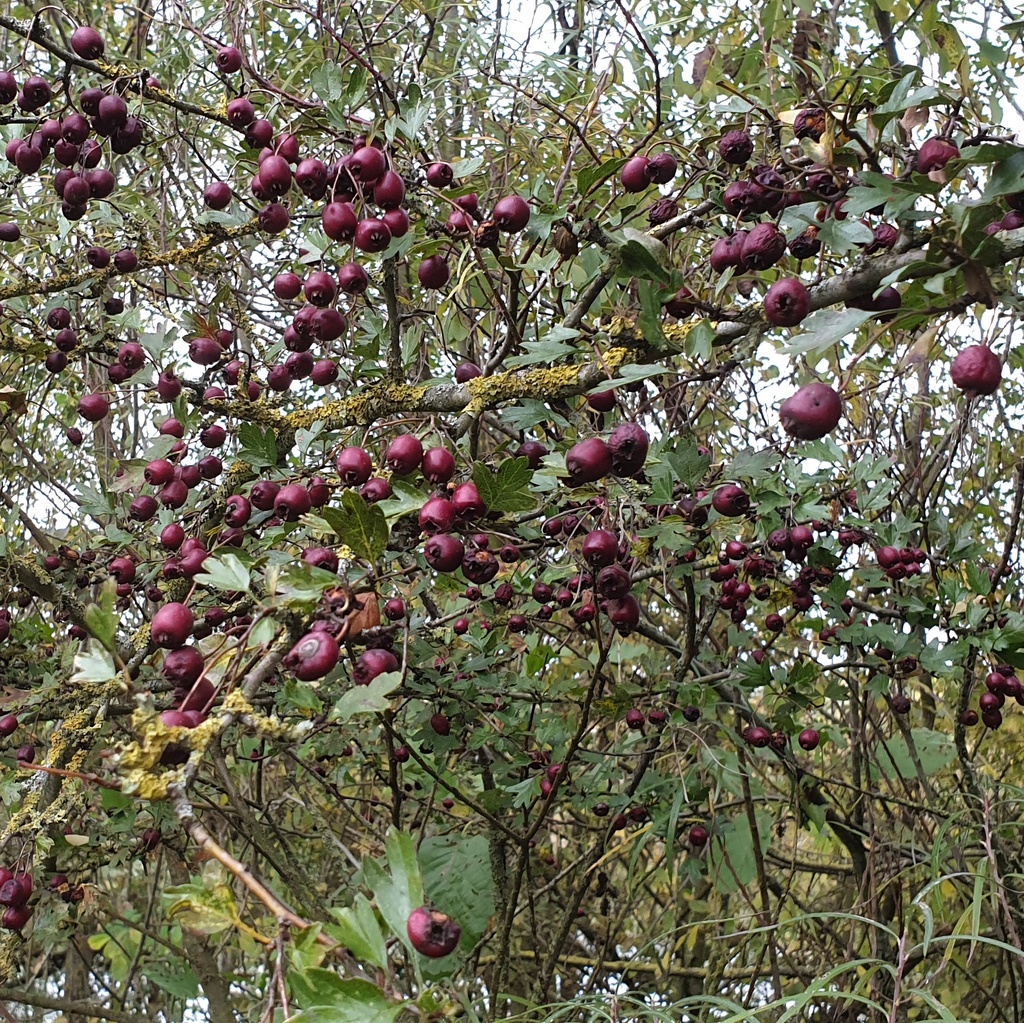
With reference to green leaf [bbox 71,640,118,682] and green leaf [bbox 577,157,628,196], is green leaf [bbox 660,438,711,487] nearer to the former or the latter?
green leaf [bbox 577,157,628,196]

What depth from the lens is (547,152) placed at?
7.79 ft

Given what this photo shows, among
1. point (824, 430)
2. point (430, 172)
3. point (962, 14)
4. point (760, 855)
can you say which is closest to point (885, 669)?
point (760, 855)

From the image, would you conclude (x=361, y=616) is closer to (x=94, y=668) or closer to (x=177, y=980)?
(x=94, y=668)

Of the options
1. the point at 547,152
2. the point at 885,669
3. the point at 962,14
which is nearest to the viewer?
the point at 885,669

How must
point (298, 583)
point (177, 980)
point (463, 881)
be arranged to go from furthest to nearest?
point (177, 980), point (463, 881), point (298, 583)


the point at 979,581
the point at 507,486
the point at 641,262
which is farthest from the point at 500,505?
the point at 979,581

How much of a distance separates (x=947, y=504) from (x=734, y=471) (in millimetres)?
1972

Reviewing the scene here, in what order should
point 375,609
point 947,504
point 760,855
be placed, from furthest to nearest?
1. point 947,504
2. point 760,855
3. point 375,609

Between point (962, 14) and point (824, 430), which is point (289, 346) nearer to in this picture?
point (824, 430)

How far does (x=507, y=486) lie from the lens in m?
1.02

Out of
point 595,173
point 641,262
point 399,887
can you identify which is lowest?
point 399,887

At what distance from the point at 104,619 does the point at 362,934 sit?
12.6 inches

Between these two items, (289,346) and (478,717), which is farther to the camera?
(478,717)

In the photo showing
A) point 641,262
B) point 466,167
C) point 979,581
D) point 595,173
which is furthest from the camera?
point 979,581
